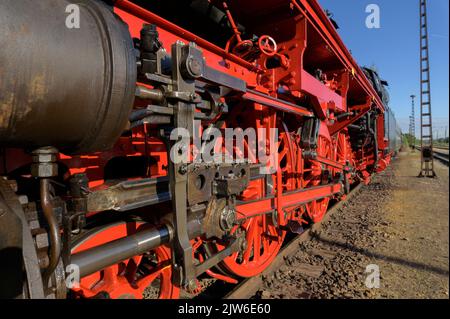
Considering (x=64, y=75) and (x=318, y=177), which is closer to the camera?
(x=64, y=75)

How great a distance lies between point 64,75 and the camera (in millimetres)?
952

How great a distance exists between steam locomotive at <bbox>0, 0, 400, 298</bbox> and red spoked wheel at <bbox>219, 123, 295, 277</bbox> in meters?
0.08

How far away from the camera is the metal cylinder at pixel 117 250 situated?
3.85 feet

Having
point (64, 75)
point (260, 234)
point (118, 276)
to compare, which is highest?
point (64, 75)

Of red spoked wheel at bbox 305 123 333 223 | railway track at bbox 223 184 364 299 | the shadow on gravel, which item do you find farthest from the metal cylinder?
the shadow on gravel

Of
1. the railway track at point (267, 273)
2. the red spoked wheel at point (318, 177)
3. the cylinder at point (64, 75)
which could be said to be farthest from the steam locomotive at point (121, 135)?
the red spoked wheel at point (318, 177)

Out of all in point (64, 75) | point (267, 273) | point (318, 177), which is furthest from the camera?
point (318, 177)

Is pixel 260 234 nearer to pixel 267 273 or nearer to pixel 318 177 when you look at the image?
pixel 267 273

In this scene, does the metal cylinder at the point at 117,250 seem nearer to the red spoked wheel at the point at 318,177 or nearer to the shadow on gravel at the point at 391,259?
the red spoked wheel at the point at 318,177

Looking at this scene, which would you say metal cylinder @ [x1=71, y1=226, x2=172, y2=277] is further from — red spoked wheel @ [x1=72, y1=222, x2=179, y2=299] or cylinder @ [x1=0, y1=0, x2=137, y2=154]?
cylinder @ [x1=0, y1=0, x2=137, y2=154]

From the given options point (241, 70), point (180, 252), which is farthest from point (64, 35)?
point (241, 70)

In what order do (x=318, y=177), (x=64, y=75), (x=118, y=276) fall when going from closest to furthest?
(x=64, y=75)
(x=118, y=276)
(x=318, y=177)

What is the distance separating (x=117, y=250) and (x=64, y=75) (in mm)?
750

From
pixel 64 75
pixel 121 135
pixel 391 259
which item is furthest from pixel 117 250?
pixel 391 259
